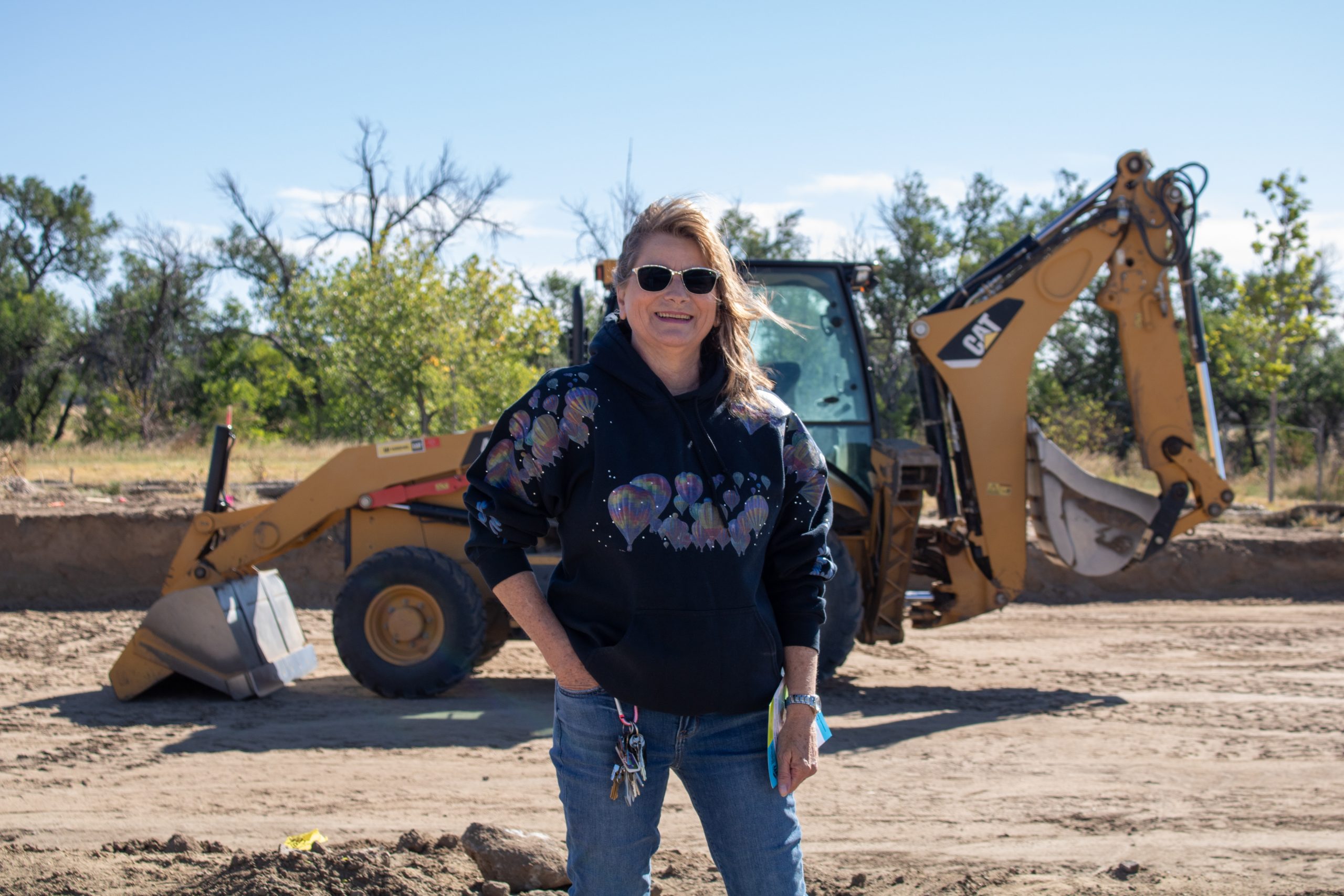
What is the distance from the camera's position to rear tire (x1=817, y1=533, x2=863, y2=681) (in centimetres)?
613

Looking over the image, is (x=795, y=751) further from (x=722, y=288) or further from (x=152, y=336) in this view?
(x=152, y=336)

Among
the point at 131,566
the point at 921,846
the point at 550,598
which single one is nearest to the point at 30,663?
the point at 131,566

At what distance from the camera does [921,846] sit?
414 cm

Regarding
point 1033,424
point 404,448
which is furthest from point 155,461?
point 1033,424

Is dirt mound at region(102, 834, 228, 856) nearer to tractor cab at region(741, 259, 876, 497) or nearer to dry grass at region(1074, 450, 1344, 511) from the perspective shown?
tractor cab at region(741, 259, 876, 497)

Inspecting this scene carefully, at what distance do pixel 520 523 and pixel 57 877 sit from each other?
2.66 metres

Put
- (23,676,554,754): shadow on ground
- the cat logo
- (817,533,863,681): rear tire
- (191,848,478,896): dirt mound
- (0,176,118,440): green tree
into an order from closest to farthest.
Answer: (191,848,478,896): dirt mound
(23,676,554,754): shadow on ground
(817,533,863,681): rear tire
the cat logo
(0,176,118,440): green tree

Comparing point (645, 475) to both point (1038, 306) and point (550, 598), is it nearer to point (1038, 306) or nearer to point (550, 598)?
point (550, 598)

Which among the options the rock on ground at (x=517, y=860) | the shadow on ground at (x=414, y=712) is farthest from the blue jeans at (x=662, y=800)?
the shadow on ground at (x=414, y=712)

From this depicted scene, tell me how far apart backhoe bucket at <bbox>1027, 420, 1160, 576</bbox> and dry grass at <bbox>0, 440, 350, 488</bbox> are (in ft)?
36.5

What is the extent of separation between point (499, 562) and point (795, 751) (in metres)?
0.69

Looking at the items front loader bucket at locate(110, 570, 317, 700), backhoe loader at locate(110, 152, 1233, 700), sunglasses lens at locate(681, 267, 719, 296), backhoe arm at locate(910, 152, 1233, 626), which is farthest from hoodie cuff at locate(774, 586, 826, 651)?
front loader bucket at locate(110, 570, 317, 700)

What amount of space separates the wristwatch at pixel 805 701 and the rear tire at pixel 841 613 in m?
3.91

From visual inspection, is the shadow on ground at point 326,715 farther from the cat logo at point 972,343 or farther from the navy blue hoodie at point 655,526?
the navy blue hoodie at point 655,526
